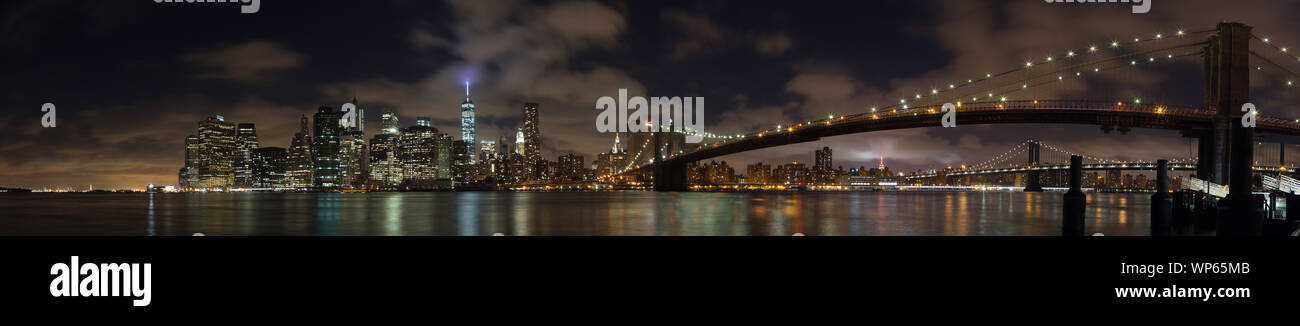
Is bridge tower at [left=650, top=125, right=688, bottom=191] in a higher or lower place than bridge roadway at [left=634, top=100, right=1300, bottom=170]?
lower

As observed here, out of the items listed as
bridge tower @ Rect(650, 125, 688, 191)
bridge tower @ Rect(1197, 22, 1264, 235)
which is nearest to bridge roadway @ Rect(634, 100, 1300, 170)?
bridge tower @ Rect(1197, 22, 1264, 235)

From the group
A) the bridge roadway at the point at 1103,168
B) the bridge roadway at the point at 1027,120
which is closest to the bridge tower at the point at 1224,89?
the bridge roadway at the point at 1027,120

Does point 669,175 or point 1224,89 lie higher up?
point 1224,89

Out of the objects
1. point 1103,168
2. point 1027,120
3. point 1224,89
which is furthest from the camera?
point 1103,168

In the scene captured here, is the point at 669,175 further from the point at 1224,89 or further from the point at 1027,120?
the point at 1224,89

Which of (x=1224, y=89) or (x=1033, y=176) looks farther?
(x=1033, y=176)

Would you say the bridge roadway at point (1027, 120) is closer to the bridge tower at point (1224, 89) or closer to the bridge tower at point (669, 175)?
the bridge tower at point (1224, 89)

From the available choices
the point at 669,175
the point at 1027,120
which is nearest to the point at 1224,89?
the point at 1027,120

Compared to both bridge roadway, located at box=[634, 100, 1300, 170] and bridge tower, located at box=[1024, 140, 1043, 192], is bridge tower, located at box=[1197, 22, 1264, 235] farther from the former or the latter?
bridge tower, located at box=[1024, 140, 1043, 192]

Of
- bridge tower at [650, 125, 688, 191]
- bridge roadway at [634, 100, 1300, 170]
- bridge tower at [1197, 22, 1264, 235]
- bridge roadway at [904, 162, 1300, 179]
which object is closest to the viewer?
bridge tower at [1197, 22, 1264, 235]
